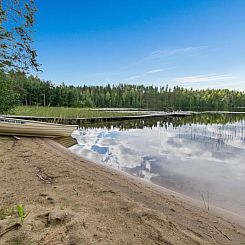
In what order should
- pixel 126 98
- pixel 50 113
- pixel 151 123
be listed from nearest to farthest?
1. pixel 50 113
2. pixel 151 123
3. pixel 126 98

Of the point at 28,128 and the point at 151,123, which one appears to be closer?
the point at 28,128

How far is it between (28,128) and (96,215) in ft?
26.3

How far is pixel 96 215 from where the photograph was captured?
107 inches

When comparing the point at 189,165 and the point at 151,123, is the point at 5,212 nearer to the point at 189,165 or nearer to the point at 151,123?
the point at 189,165

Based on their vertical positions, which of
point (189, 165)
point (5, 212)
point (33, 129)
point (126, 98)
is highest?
point (126, 98)

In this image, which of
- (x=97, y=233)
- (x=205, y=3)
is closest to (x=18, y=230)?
(x=97, y=233)

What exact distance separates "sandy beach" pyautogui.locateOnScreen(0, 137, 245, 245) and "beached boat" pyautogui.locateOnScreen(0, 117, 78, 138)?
16.3ft

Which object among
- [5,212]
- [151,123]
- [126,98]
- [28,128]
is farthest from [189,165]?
[126,98]

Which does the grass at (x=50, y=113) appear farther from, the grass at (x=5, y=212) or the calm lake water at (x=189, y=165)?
the grass at (x=5, y=212)

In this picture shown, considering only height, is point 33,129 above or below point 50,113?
below

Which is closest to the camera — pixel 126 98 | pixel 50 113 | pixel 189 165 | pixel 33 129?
pixel 189 165

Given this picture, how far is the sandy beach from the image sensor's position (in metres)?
2.24

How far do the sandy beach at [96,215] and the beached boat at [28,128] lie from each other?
4979mm

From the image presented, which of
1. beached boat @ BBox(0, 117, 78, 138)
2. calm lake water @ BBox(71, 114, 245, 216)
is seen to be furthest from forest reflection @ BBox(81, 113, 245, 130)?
calm lake water @ BBox(71, 114, 245, 216)
